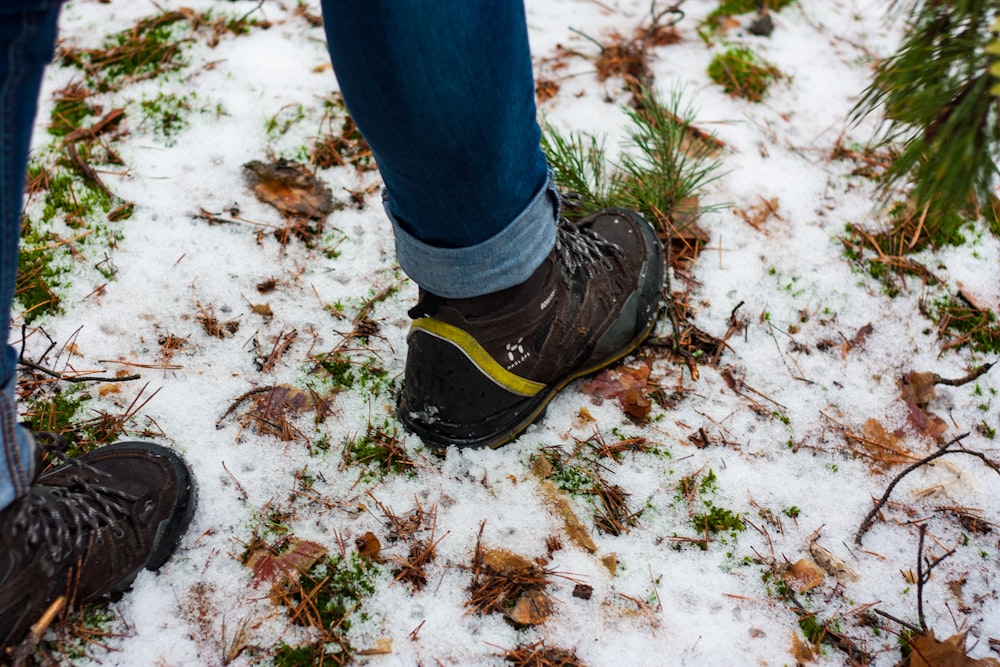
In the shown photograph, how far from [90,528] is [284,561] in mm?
379

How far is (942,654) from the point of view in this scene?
4.34 ft

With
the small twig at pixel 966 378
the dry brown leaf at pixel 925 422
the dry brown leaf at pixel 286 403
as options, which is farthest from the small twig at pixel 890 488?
the dry brown leaf at pixel 286 403

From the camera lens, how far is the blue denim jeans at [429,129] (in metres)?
0.85

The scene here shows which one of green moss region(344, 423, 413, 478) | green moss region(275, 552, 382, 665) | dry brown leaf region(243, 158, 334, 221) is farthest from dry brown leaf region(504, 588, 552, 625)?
dry brown leaf region(243, 158, 334, 221)

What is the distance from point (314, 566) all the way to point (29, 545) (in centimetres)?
51

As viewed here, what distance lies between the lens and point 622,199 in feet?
6.82

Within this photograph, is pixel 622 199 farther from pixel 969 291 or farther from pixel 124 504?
pixel 124 504

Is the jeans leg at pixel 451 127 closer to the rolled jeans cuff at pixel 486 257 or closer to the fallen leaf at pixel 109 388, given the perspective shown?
the rolled jeans cuff at pixel 486 257

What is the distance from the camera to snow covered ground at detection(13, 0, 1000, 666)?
1.38 metres

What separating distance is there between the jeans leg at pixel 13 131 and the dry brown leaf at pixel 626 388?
47.8 inches

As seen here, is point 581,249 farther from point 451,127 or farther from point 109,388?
point 109,388

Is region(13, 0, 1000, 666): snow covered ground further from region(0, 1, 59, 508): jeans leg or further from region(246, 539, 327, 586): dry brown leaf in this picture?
region(0, 1, 59, 508): jeans leg

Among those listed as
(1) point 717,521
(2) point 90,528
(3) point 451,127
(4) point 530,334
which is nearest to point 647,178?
(4) point 530,334

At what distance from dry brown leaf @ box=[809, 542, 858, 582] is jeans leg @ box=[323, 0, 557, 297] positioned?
88 cm
